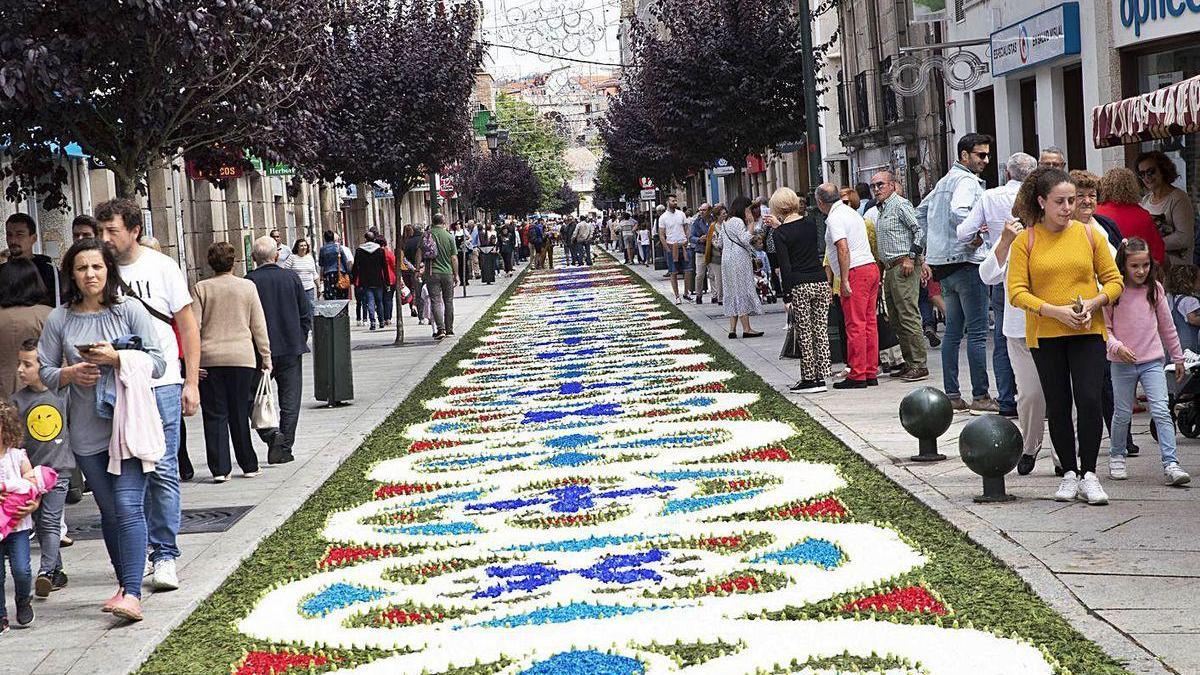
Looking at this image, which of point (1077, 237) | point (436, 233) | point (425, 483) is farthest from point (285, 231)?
point (1077, 237)

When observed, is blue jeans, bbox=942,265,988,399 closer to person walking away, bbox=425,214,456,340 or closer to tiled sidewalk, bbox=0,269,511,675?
tiled sidewalk, bbox=0,269,511,675

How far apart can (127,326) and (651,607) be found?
9.24 ft

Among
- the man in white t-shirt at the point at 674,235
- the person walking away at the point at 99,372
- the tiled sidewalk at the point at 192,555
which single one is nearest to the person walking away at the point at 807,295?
the tiled sidewalk at the point at 192,555

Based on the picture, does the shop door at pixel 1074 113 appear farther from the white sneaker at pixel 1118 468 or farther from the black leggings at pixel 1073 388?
the black leggings at pixel 1073 388

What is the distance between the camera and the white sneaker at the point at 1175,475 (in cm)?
962

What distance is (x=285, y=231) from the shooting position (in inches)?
1823

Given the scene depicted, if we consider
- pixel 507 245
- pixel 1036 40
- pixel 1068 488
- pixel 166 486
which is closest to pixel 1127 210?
pixel 1068 488

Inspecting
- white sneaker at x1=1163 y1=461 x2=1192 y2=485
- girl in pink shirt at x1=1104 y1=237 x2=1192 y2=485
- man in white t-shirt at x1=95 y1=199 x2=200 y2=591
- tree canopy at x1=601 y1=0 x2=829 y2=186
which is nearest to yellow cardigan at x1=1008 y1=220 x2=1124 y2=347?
girl in pink shirt at x1=1104 y1=237 x2=1192 y2=485

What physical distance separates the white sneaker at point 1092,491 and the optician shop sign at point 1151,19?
940cm

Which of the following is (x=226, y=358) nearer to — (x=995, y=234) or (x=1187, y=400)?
(x=995, y=234)

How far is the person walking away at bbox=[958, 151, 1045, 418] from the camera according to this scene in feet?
41.4

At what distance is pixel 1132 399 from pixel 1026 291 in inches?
49.0

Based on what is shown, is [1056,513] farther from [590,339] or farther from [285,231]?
[285,231]

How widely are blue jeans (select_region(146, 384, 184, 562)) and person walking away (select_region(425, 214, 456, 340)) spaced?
60.4ft
